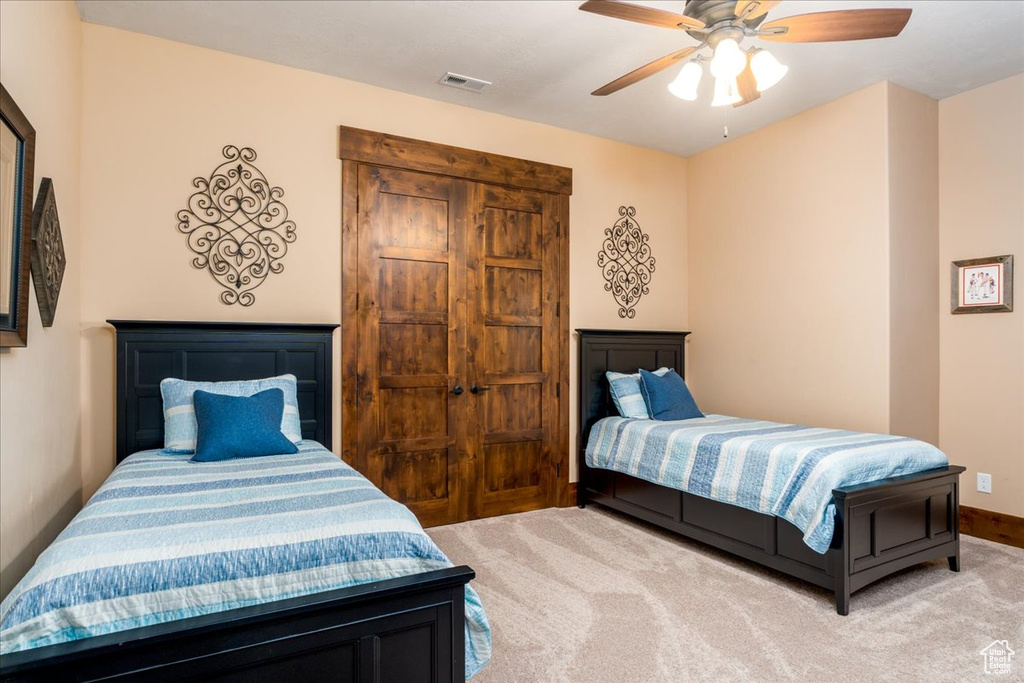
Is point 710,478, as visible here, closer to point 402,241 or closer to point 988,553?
point 988,553

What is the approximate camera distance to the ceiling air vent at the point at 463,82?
11.5 feet

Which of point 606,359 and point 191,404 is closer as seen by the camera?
point 191,404

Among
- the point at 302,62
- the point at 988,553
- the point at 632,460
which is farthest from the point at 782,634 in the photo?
the point at 302,62

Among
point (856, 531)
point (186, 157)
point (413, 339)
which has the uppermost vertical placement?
point (186, 157)

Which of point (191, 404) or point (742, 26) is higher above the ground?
point (742, 26)

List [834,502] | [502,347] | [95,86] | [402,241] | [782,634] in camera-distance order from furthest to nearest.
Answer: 1. [502,347]
2. [402,241]
3. [95,86]
4. [834,502]
5. [782,634]

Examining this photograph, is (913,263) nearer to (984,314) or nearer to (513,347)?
(984,314)

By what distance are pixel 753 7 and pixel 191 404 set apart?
2967 millimetres

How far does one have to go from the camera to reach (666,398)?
4.06 metres

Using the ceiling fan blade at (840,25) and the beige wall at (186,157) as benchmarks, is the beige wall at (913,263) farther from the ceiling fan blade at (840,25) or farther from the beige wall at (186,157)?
the beige wall at (186,157)

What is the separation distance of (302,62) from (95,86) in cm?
106

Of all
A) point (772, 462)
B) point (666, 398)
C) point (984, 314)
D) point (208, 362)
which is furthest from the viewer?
point (666, 398)

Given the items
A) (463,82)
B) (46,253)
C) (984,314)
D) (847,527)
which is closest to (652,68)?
(463,82)

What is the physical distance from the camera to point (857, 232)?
12.3 feet
